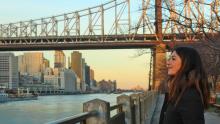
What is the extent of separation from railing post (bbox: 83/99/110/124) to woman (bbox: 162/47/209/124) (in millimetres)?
1680

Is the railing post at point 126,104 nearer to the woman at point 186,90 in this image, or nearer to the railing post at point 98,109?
the railing post at point 98,109

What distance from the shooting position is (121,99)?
9594 millimetres

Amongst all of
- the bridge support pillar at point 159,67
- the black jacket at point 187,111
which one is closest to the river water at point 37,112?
the bridge support pillar at point 159,67

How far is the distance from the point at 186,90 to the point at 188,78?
0.11 m

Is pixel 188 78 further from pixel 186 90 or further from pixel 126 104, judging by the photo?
pixel 126 104

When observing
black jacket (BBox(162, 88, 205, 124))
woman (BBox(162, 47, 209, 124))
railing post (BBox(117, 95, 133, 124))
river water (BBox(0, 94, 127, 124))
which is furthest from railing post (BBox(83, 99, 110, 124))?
river water (BBox(0, 94, 127, 124))

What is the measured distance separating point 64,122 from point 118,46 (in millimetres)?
64866

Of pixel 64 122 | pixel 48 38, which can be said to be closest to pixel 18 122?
pixel 48 38

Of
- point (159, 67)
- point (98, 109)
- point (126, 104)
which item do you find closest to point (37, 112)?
point (159, 67)

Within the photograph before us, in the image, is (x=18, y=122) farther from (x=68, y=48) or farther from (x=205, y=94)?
(x=205, y=94)

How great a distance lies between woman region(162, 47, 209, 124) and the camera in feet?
11.3

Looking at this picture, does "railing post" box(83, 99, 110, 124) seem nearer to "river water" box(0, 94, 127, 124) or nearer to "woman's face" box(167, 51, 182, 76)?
"woman's face" box(167, 51, 182, 76)

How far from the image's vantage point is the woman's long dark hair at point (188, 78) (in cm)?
357

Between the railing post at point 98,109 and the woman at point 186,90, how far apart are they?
5.51 ft
